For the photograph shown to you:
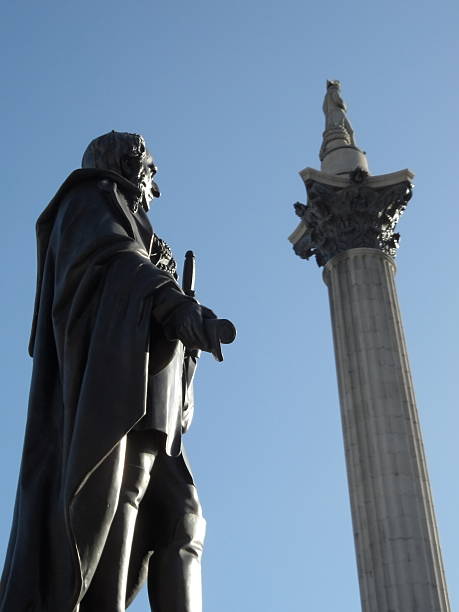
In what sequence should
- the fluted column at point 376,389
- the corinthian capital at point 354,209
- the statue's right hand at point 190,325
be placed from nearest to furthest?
the statue's right hand at point 190,325 → the fluted column at point 376,389 → the corinthian capital at point 354,209

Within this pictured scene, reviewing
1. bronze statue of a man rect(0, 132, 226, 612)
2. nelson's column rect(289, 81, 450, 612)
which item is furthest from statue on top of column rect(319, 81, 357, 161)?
bronze statue of a man rect(0, 132, 226, 612)

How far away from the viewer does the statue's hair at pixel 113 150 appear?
179 inches

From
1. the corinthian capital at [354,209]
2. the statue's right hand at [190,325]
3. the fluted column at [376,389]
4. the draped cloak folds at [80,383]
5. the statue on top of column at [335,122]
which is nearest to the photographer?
the draped cloak folds at [80,383]

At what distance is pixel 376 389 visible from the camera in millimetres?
17875

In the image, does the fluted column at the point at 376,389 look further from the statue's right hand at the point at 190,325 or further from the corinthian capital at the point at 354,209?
the statue's right hand at the point at 190,325

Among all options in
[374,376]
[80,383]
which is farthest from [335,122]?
[80,383]

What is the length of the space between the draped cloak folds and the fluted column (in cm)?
1247

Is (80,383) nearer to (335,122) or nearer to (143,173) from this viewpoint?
(143,173)

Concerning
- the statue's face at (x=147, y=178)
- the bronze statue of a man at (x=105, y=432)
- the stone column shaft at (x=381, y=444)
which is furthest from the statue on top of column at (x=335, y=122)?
the bronze statue of a man at (x=105, y=432)

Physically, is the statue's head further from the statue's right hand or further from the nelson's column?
the nelson's column

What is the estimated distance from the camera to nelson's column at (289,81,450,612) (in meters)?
15.9

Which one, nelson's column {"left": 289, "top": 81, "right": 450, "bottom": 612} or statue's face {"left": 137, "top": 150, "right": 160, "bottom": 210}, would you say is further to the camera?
nelson's column {"left": 289, "top": 81, "right": 450, "bottom": 612}

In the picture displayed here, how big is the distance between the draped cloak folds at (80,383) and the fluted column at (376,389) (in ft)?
40.9

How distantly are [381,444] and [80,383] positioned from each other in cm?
1390
